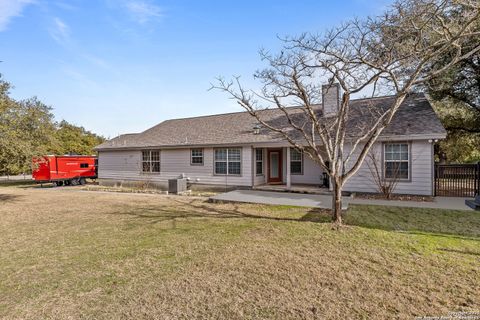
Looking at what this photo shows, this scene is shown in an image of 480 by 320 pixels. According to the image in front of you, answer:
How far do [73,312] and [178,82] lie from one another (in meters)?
12.7

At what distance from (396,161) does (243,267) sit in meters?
9.59

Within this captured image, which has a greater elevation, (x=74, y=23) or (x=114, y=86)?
(x=74, y=23)

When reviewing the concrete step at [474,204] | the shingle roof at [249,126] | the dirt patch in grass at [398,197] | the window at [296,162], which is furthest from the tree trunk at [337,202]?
the window at [296,162]

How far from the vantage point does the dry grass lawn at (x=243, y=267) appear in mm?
3318

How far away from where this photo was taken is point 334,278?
4070mm

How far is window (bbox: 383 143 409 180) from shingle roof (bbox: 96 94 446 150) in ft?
2.18

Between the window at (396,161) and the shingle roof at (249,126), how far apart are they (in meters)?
0.66

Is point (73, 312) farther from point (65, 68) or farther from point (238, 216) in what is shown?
point (65, 68)

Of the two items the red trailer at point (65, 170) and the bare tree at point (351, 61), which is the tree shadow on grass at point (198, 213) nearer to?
the bare tree at point (351, 61)

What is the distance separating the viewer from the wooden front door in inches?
611

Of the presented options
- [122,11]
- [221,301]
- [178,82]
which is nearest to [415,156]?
[221,301]

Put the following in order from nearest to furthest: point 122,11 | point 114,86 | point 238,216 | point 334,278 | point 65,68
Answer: point 334,278, point 238,216, point 122,11, point 65,68, point 114,86

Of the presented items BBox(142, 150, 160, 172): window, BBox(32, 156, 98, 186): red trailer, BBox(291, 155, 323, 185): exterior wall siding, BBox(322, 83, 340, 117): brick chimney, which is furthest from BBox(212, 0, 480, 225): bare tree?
BBox(32, 156, 98, 186): red trailer

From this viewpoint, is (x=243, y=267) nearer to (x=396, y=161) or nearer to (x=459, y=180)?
(x=396, y=161)
